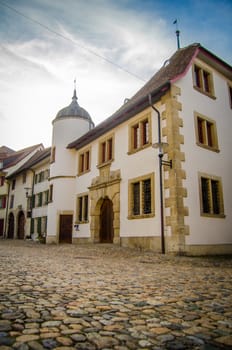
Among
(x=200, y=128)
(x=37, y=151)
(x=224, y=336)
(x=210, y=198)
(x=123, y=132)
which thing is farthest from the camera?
(x=37, y=151)

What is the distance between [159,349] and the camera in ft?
5.95

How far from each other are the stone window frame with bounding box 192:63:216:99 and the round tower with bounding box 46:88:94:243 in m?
9.76

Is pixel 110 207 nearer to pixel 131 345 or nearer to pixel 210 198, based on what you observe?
pixel 210 198

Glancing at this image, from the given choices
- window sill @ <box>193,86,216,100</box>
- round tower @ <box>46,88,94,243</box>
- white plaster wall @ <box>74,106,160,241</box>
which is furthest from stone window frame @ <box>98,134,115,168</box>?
window sill @ <box>193,86,216,100</box>

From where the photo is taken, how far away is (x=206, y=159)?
39.1ft

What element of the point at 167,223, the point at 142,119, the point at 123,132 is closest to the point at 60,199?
the point at 123,132

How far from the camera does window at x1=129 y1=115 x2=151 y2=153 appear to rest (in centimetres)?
1259

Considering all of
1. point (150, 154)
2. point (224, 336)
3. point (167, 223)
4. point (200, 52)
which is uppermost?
point (200, 52)

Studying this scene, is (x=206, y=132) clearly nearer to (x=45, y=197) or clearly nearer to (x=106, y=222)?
(x=106, y=222)

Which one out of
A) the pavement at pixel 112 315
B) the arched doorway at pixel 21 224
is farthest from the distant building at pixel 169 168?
the arched doorway at pixel 21 224

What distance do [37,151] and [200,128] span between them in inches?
1009

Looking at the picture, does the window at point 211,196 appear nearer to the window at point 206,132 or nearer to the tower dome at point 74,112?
the window at point 206,132

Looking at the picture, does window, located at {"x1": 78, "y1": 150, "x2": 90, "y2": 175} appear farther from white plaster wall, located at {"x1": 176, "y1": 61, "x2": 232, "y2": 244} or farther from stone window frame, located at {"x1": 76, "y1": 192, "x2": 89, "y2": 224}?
white plaster wall, located at {"x1": 176, "y1": 61, "x2": 232, "y2": 244}

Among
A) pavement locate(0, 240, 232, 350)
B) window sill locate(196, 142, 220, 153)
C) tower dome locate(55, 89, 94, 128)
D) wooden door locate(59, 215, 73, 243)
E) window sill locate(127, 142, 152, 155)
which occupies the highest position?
tower dome locate(55, 89, 94, 128)
